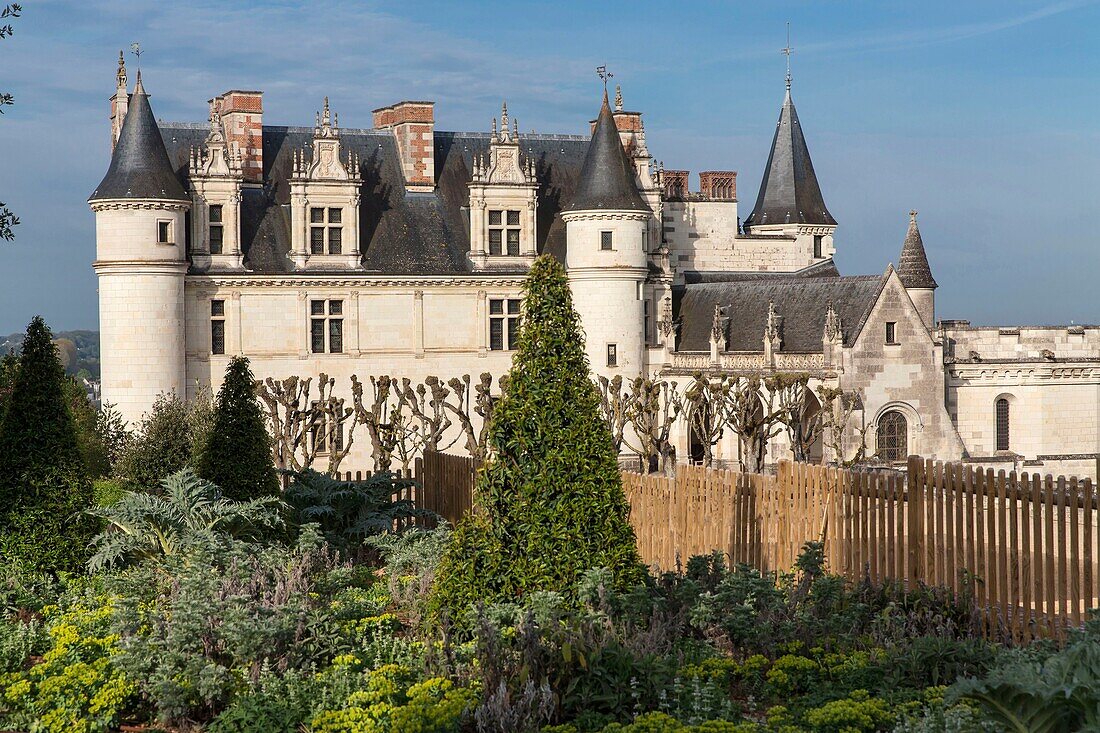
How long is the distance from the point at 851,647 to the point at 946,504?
193 cm

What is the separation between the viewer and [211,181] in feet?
111

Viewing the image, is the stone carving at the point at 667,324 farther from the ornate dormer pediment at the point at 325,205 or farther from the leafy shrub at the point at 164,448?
the leafy shrub at the point at 164,448

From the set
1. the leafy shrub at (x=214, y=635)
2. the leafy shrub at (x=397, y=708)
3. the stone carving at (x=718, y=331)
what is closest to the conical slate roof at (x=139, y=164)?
the stone carving at (x=718, y=331)

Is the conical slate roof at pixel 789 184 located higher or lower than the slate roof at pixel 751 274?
higher

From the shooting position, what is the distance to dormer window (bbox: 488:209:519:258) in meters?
36.8

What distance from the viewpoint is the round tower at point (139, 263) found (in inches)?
1283

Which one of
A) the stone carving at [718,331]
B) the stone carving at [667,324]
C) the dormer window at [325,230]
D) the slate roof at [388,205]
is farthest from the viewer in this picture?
the stone carving at [667,324]

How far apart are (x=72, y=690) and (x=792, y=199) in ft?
119

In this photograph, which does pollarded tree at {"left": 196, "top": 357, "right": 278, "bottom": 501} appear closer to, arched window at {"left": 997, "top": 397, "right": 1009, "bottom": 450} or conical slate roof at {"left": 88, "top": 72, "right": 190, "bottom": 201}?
conical slate roof at {"left": 88, "top": 72, "right": 190, "bottom": 201}

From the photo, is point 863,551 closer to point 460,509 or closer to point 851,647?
point 851,647

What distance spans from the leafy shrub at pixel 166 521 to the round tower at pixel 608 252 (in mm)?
24191

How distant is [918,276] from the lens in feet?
117

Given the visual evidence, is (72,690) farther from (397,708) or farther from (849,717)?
(849,717)

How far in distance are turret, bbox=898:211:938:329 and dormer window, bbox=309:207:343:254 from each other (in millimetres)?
13888
